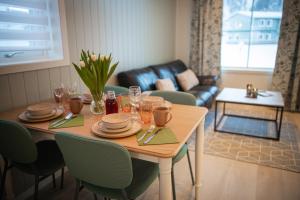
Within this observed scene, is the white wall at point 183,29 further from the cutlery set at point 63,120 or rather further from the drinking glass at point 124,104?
the cutlery set at point 63,120

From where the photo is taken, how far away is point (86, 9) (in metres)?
2.59

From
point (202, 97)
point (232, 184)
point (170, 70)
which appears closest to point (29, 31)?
point (232, 184)

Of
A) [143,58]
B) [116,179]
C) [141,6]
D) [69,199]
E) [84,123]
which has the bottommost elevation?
[69,199]

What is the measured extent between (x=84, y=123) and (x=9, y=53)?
0.96 metres

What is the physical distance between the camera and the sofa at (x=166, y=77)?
3211mm

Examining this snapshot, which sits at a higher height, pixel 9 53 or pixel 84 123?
pixel 9 53

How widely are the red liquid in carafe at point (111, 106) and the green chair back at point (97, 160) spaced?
457 millimetres

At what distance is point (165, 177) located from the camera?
123 cm

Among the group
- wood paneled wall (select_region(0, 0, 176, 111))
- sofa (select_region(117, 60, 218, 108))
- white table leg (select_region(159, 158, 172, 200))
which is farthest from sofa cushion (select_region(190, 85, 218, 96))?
white table leg (select_region(159, 158, 172, 200))

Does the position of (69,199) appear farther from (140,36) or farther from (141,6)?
(141,6)

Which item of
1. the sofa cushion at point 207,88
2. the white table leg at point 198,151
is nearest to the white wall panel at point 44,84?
the white table leg at point 198,151

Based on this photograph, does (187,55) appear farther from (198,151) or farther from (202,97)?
(198,151)

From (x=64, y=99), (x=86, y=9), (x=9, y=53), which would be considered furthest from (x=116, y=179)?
(x=86, y=9)

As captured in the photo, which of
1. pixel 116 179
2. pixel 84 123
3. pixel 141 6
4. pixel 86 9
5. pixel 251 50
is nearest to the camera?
pixel 116 179
